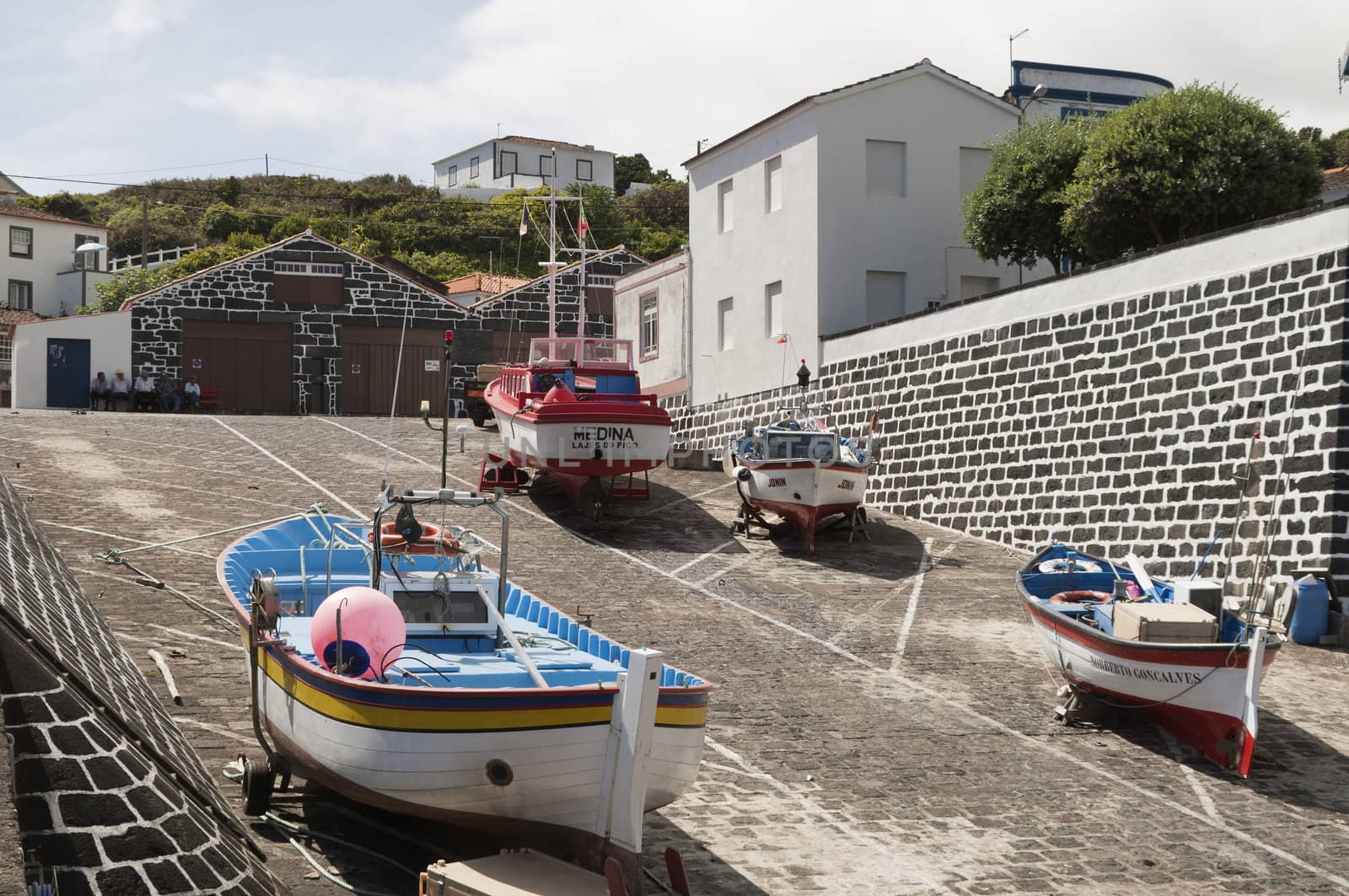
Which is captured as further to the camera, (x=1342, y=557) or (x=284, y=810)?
(x=1342, y=557)

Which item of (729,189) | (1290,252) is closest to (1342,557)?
(1290,252)

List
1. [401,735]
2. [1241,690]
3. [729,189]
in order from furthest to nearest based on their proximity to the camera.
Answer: [729,189] → [1241,690] → [401,735]

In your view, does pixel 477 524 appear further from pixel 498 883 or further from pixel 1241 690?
pixel 498 883

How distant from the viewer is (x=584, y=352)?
72.9 feet

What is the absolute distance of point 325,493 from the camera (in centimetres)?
1841

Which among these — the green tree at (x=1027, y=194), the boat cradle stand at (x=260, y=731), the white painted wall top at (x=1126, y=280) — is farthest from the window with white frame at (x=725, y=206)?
the boat cradle stand at (x=260, y=731)

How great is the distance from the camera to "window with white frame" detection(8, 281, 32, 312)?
50.6 m

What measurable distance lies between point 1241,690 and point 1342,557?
4833 millimetres

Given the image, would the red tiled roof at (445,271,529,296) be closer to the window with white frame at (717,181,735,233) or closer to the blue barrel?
the window with white frame at (717,181,735,233)

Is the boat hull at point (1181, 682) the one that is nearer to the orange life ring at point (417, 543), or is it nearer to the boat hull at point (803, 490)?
the orange life ring at point (417, 543)

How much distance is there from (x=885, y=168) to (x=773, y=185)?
78.6 inches

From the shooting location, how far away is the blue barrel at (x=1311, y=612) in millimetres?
14078

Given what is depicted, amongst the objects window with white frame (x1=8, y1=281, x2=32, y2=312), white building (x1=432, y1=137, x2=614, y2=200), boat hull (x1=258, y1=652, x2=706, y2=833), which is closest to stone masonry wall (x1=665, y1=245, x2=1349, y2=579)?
boat hull (x1=258, y1=652, x2=706, y2=833)

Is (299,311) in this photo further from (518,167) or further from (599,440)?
(518,167)
